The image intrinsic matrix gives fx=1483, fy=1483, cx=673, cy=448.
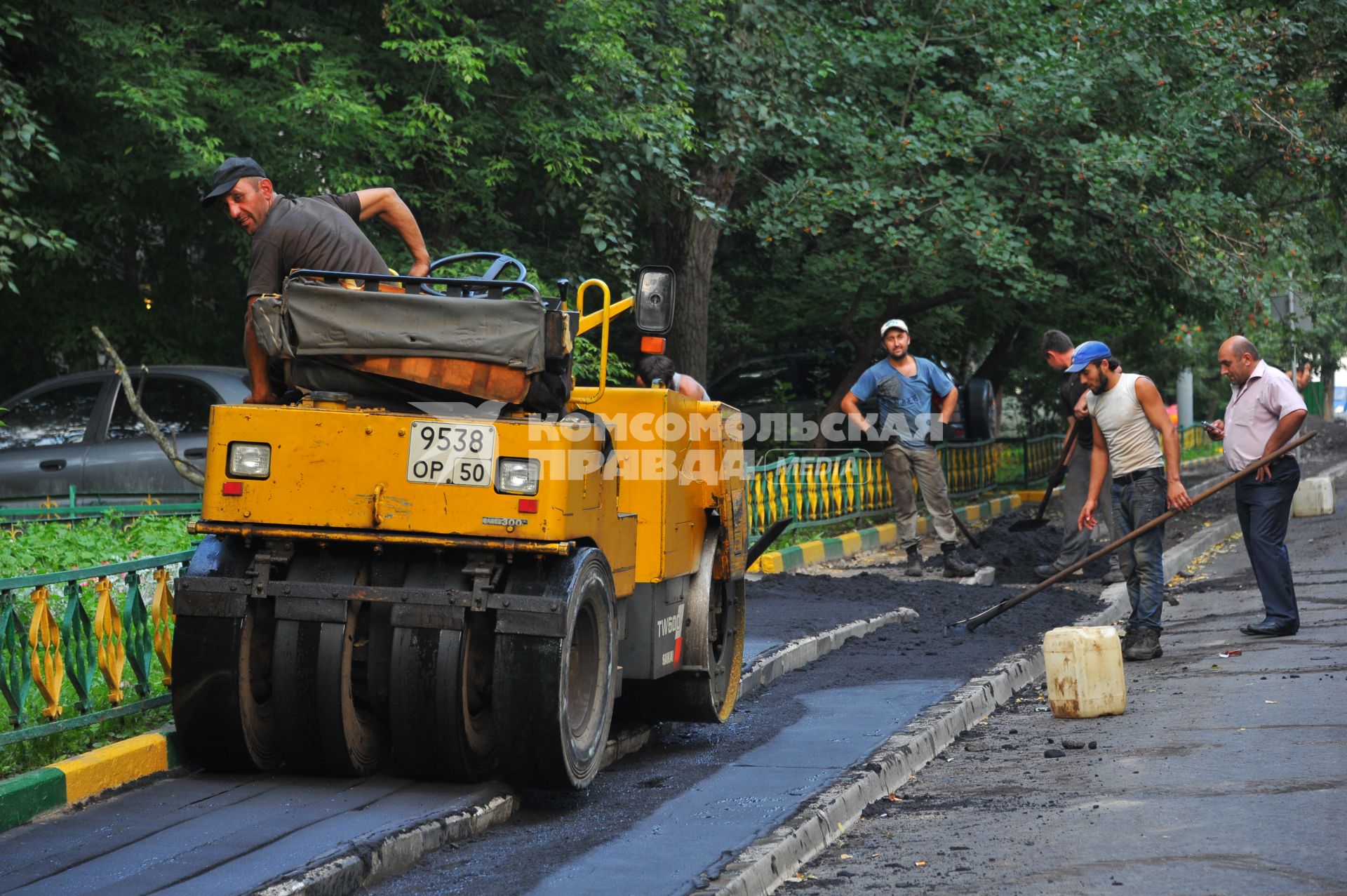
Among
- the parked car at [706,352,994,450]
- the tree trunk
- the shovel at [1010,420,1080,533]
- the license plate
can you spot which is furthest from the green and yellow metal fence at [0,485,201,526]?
the parked car at [706,352,994,450]

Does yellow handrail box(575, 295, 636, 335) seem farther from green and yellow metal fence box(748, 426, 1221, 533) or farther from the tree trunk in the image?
the tree trunk

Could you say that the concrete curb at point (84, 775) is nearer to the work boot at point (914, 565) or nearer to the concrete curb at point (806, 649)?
the concrete curb at point (806, 649)

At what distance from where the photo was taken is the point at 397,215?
638 centimetres

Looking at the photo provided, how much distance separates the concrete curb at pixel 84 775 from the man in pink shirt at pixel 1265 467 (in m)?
6.94

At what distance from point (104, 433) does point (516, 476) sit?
8432mm

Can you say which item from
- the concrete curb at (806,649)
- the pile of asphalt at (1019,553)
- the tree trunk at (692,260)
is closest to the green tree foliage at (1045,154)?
the tree trunk at (692,260)

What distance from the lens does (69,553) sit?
30.1ft

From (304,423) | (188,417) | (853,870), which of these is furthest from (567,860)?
(188,417)

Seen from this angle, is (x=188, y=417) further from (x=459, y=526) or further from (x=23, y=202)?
(x=459, y=526)

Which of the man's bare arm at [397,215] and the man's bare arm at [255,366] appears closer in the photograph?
the man's bare arm at [255,366]

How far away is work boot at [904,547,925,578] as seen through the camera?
13.6 metres

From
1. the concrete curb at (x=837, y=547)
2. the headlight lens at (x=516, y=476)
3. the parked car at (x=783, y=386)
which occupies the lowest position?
the concrete curb at (x=837, y=547)

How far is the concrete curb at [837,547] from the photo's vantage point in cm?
1380

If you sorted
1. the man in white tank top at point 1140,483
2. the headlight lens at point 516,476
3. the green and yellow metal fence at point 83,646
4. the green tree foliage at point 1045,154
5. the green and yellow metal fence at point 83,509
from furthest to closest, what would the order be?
the green tree foliage at point 1045,154, the green and yellow metal fence at point 83,509, the man in white tank top at point 1140,483, the green and yellow metal fence at point 83,646, the headlight lens at point 516,476
